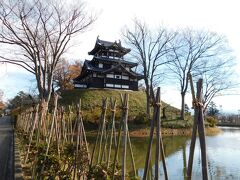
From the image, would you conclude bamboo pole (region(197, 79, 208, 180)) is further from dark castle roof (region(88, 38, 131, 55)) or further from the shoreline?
dark castle roof (region(88, 38, 131, 55))

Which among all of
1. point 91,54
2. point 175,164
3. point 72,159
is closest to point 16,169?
point 72,159

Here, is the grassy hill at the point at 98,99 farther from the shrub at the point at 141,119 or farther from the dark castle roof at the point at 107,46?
the dark castle roof at the point at 107,46

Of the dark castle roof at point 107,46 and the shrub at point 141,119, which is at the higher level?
the dark castle roof at point 107,46

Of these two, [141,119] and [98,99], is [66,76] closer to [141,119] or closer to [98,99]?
[98,99]

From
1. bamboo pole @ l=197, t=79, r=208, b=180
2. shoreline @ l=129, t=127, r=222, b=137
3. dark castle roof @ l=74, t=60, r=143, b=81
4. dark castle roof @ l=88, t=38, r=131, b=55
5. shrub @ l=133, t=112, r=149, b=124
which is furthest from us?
dark castle roof @ l=88, t=38, r=131, b=55

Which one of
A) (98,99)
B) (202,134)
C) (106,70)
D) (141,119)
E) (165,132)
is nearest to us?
(202,134)

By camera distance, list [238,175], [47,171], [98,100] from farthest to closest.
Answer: [98,100] < [238,175] < [47,171]

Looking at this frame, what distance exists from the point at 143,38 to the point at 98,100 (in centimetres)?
1089

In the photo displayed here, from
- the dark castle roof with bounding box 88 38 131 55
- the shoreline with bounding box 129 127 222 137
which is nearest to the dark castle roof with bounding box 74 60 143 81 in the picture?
the dark castle roof with bounding box 88 38 131 55

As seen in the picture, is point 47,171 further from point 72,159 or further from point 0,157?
point 0,157

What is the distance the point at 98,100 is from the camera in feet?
129

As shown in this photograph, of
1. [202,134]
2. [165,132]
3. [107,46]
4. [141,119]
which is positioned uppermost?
[107,46]

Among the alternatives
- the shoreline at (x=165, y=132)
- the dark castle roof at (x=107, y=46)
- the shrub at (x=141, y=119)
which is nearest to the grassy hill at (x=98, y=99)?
the shrub at (x=141, y=119)

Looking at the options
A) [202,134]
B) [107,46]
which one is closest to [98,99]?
[107,46]
